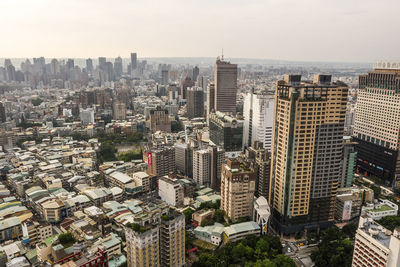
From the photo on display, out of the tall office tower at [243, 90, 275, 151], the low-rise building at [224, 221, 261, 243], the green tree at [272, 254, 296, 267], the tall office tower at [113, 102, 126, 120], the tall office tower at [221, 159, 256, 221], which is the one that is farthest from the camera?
the tall office tower at [113, 102, 126, 120]

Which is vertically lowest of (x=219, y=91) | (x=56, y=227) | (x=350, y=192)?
(x=56, y=227)

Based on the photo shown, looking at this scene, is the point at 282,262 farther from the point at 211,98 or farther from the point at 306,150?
the point at 211,98

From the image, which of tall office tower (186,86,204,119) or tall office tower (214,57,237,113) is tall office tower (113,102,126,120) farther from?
tall office tower (214,57,237,113)

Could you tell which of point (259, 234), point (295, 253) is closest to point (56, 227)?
point (259, 234)

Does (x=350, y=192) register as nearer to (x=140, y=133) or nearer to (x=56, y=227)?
(x=56, y=227)

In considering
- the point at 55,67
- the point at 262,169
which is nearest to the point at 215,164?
the point at 262,169

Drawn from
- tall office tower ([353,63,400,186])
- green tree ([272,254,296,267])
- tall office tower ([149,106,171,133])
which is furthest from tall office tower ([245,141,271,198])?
tall office tower ([149,106,171,133])

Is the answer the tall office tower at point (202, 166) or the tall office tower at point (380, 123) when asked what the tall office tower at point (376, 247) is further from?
the tall office tower at point (380, 123)

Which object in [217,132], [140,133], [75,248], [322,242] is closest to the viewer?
[75,248]
